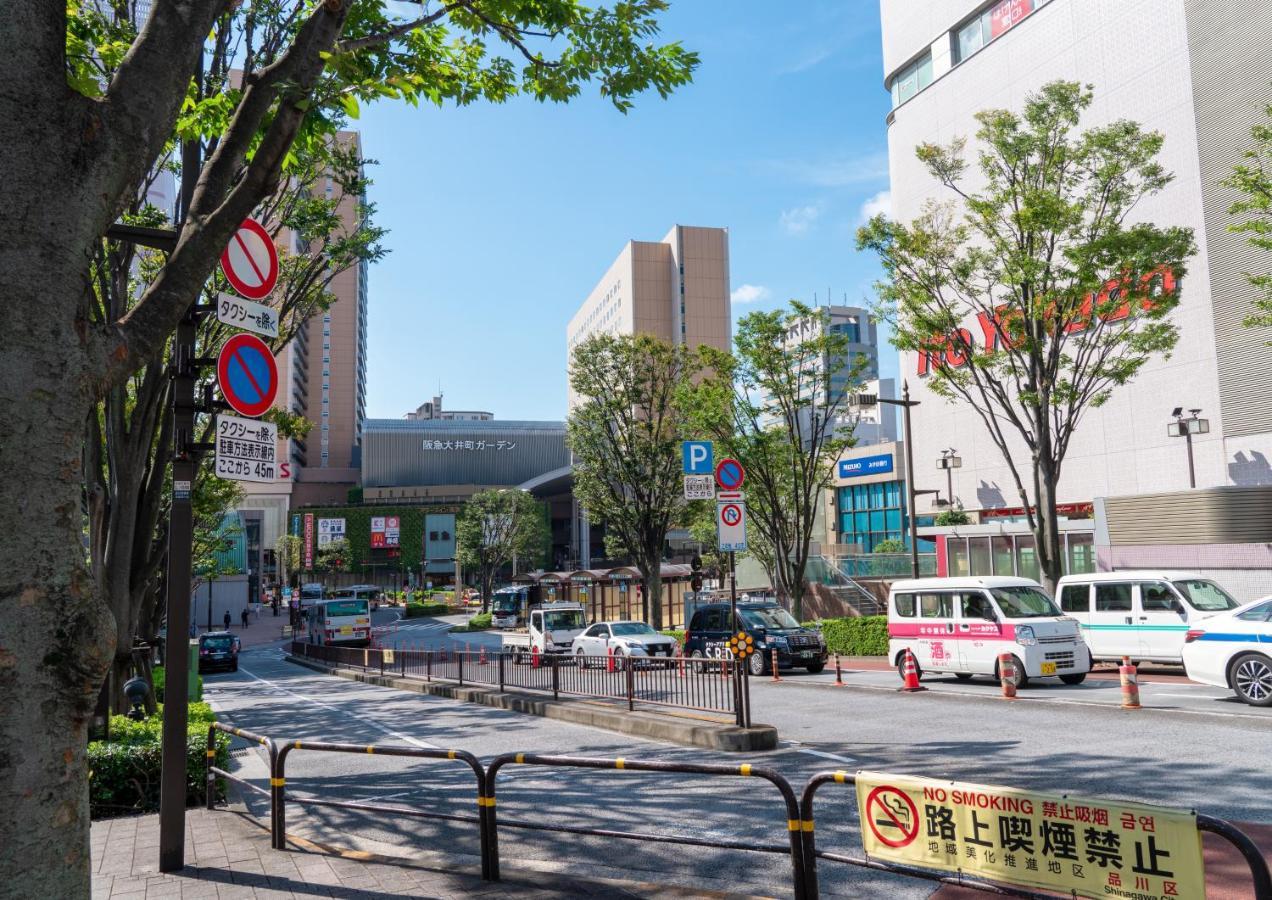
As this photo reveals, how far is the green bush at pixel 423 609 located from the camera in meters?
72.1

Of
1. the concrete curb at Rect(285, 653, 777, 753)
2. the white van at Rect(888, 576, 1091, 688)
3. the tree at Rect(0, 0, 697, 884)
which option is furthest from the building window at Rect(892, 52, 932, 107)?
the tree at Rect(0, 0, 697, 884)

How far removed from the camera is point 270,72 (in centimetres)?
567

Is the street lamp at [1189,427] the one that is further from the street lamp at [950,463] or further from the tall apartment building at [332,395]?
A: the tall apartment building at [332,395]

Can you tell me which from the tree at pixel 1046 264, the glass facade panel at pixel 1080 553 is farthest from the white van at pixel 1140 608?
the glass facade panel at pixel 1080 553

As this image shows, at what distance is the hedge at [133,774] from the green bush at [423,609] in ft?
210

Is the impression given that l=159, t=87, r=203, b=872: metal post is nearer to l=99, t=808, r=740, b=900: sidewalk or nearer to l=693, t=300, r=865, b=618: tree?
l=99, t=808, r=740, b=900: sidewalk

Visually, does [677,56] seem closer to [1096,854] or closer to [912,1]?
[1096,854]

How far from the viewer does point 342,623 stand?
42.8 metres

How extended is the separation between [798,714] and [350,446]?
476 feet

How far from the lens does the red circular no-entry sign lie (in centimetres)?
464

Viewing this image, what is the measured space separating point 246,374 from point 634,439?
26.7 meters

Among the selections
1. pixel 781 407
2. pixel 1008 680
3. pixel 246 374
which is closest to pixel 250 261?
pixel 246 374

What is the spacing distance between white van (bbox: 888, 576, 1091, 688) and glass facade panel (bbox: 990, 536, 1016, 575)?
1301 centimetres

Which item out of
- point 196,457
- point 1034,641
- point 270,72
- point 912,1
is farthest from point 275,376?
point 912,1
